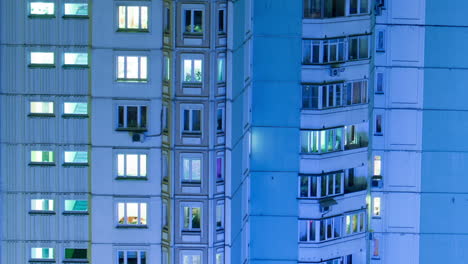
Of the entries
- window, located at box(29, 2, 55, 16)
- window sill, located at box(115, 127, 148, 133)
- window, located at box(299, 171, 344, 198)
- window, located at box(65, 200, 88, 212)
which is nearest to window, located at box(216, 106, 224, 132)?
window sill, located at box(115, 127, 148, 133)

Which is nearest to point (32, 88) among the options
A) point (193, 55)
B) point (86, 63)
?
point (86, 63)

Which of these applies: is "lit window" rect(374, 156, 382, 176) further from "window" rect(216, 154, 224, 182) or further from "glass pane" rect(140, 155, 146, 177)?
"glass pane" rect(140, 155, 146, 177)

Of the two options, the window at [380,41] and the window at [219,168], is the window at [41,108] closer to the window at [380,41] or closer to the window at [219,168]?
the window at [219,168]

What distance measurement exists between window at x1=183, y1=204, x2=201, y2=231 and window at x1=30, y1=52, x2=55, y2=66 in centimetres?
566

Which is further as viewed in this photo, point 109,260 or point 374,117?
point 374,117

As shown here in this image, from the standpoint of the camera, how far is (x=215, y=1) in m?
36.3

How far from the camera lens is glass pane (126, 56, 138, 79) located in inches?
1449

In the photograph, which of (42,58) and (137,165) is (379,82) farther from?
(42,58)

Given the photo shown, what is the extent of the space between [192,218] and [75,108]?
15.0 ft

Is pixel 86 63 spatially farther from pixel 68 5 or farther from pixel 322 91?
pixel 322 91

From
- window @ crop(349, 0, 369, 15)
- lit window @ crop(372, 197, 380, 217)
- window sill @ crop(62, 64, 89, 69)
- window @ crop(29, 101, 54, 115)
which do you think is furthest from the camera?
lit window @ crop(372, 197, 380, 217)

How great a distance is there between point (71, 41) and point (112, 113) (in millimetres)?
2320

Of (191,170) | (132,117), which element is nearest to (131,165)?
(132,117)

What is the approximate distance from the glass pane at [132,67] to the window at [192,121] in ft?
5.81
